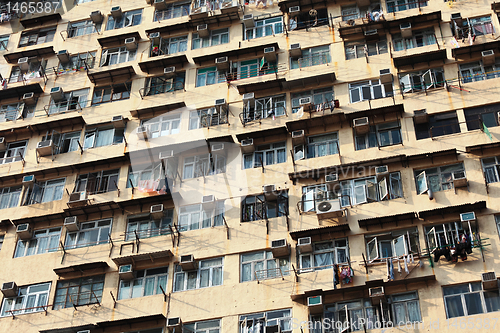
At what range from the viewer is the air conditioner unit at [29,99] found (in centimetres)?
2778

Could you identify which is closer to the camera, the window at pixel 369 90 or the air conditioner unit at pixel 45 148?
the window at pixel 369 90

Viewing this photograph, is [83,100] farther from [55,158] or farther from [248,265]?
[248,265]

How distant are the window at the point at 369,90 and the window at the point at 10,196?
1295 centimetres

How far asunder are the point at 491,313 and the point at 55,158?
1648cm

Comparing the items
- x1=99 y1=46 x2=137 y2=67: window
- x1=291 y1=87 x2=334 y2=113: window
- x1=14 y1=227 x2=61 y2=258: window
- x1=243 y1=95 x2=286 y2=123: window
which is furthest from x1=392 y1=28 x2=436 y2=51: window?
x1=14 y1=227 x2=61 y2=258: window

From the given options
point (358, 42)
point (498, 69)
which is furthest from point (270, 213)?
point (498, 69)

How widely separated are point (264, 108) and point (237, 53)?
295 centimetres

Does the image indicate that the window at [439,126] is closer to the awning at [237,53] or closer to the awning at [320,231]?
the awning at [320,231]

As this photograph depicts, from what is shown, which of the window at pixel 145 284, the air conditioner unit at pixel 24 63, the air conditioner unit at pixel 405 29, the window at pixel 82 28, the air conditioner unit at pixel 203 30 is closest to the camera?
the window at pixel 145 284

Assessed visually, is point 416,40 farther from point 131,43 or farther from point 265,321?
point 265,321

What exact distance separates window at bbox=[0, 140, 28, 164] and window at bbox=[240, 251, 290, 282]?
10410mm

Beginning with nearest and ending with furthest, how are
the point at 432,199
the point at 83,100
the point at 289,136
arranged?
the point at 432,199 < the point at 289,136 < the point at 83,100

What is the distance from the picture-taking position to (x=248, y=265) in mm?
21594

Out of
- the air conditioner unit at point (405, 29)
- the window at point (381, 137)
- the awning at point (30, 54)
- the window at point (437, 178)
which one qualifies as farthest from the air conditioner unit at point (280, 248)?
the awning at point (30, 54)
